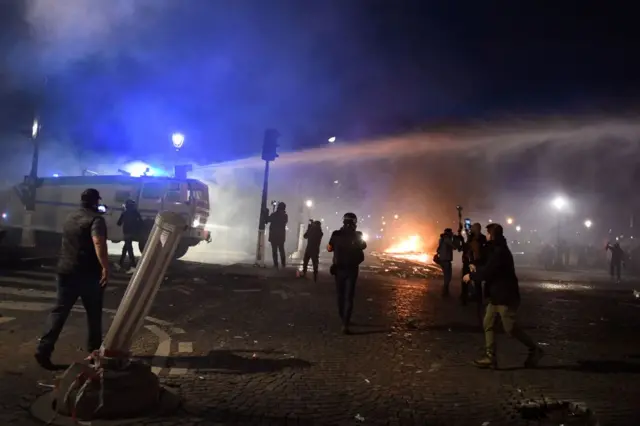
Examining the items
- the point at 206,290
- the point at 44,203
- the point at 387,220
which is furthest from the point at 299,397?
the point at 387,220

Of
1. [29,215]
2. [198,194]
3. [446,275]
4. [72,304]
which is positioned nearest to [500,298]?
[72,304]

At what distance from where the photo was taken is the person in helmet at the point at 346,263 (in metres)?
7.98

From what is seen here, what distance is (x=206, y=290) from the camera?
1173 centimetres

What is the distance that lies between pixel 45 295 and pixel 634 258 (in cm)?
3712

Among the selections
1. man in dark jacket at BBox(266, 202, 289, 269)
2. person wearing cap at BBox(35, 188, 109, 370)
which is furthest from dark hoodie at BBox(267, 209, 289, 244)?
person wearing cap at BBox(35, 188, 109, 370)

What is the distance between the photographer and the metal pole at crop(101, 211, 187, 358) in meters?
4.43

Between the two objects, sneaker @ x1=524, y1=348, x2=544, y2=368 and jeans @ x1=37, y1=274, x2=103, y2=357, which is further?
sneaker @ x1=524, y1=348, x2=544, y2=368

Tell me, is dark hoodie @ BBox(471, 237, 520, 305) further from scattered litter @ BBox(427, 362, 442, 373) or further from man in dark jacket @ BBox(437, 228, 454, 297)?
man in dark jacket @ BBox(437, 228, 454, 297)

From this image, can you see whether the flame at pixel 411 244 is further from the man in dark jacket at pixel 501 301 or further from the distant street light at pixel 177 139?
the man in dark jacket at pixel 501 301

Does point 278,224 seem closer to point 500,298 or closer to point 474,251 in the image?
point 474,251

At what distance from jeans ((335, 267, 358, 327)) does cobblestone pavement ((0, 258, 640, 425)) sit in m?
0.30

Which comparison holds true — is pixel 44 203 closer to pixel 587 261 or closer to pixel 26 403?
pixel 26 403

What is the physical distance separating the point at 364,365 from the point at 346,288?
2.08 meters

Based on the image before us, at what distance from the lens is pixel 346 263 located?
26.2 ft
